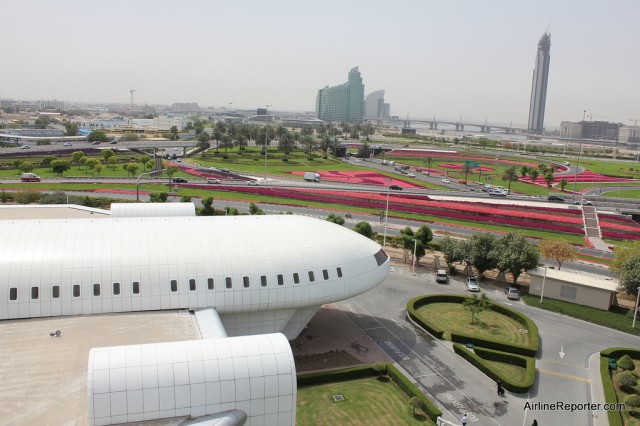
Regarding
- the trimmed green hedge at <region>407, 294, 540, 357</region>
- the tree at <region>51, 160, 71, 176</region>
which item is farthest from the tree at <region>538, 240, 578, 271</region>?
the tree at <region>51, 160, 71, 176</region>

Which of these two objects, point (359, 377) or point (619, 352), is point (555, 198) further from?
point (359, 377)

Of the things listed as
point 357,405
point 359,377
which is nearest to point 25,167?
point 359,377

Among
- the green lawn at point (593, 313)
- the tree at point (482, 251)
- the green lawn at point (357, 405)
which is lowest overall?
the green lawn at point (357, 405)

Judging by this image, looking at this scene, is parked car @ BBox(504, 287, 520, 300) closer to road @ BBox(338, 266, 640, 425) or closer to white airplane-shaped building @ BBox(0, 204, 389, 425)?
road @ BBox(338, 266, 640, 425)

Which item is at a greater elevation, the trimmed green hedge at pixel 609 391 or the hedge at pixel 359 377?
the hedge at pixel 359 377

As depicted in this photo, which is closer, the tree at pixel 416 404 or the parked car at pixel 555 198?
the tree at pixel 416 404

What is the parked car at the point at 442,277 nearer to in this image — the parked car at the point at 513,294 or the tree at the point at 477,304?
the parked car at the point at 513,294

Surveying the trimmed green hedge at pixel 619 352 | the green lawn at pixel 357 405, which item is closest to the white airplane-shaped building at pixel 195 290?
the green lawn at pixel 357 405

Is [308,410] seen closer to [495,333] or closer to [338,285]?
[338,285]
